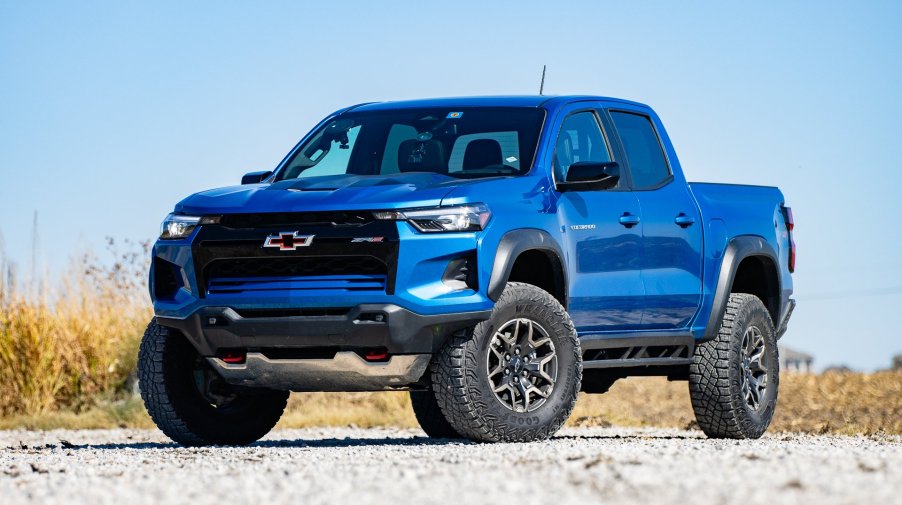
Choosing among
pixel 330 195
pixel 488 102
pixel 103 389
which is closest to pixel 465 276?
pixel 330 195

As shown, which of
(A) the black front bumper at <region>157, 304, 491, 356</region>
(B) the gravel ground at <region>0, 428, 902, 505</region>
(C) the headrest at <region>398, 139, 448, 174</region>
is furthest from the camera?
(C) the headrest at <region>398, 139, 448, 174</region>

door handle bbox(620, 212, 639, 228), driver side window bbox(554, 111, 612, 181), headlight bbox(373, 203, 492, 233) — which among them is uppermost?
driver side window bbox(554, 111, 612, 181)

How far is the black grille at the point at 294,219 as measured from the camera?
8164mm

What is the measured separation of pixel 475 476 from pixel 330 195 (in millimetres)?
2730

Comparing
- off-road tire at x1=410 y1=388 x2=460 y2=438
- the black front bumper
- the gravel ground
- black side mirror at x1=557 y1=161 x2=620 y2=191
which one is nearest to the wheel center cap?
the black front bumper

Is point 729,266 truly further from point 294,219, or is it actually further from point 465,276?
point 294,219

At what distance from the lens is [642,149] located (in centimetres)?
1022

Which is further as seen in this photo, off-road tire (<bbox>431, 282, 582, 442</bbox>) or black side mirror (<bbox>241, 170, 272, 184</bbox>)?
black side mirror (<bbox>241, 170, 272, 184</bbox>)

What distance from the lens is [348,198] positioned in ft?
27.0

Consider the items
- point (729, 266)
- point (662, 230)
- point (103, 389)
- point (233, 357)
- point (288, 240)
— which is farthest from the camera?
point (103, 389)

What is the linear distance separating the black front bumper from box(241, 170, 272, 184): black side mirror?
1.37 metres

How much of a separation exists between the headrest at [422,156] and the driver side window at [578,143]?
715 millimetres

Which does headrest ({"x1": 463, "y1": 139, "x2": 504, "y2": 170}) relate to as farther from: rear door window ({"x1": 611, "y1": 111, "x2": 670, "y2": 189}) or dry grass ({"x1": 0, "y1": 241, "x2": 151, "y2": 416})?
dry grass ({"x1": 0, "y1": 241, "x2": 151, "y2": 416})

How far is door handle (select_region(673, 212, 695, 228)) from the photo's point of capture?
32.6 feet
